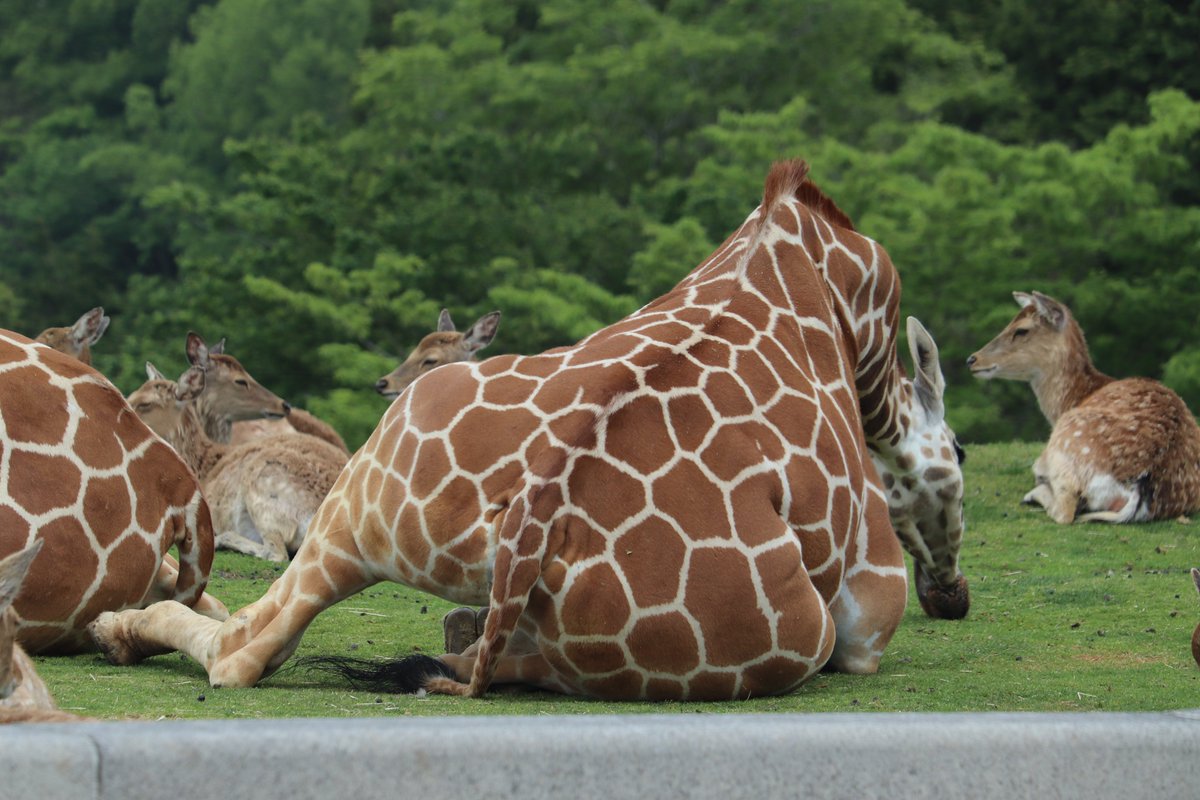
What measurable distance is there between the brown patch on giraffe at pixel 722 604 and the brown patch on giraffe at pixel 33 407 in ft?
8.43

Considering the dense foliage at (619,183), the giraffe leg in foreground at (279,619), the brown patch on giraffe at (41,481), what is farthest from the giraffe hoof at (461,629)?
the dense foliage at (619,183)

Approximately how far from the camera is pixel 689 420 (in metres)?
6.06

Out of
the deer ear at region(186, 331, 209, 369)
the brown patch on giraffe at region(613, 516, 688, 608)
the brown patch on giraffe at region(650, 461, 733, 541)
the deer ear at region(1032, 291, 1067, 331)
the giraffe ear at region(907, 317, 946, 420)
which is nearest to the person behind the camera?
the brown patch on giraffe at region(613, 516, 688, 608)

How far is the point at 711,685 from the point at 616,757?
6.87 ft

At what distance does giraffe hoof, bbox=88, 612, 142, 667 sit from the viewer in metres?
6.48

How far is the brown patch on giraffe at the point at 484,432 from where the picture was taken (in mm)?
5906

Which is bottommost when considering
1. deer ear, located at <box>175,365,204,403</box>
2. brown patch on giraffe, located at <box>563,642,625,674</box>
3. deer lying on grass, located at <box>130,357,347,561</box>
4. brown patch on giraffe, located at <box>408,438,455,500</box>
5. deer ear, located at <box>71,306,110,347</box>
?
deer lying on grass, located at <box>130,357,347,561</box>

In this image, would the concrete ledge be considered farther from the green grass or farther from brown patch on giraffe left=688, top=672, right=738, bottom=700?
brown patch on giraffe left=688, top=672, right=738, bottom=700

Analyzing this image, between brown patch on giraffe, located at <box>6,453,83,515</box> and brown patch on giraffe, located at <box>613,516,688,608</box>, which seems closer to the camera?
brown patch on giraffe, located at <box>613,516,688,608</box>

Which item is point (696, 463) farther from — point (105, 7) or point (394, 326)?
point (105, 7)

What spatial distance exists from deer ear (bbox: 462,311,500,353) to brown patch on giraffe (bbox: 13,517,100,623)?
7.53 m

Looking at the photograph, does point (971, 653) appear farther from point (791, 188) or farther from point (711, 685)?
point (791, 188)

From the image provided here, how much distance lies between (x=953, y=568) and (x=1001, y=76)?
2756 cm

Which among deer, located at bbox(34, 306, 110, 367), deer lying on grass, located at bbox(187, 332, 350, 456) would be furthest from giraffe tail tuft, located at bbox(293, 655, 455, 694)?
deer lying on grass, located at bbox(187, 332, 350, 456)
